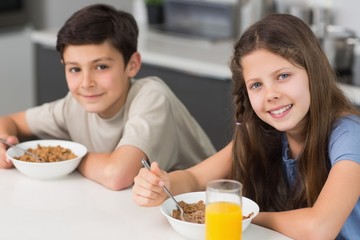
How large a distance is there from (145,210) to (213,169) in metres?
0.27

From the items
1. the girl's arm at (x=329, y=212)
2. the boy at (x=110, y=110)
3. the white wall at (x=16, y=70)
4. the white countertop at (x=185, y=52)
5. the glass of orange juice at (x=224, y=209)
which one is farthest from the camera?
the white wall at (x=16, y=70)

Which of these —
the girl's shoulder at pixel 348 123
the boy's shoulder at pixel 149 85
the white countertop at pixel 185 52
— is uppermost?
the girl's shoulder at pixel 348 123

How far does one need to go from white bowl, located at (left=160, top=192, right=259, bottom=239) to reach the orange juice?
0.24ft

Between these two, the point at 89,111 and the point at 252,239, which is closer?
the point at 252,239

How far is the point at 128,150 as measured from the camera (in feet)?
6.06

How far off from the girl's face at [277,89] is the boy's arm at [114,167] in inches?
14.4

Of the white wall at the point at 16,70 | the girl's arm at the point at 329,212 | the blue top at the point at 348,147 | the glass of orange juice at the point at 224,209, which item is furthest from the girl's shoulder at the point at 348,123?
the white wall at the point at 16,70

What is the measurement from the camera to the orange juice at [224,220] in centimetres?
132

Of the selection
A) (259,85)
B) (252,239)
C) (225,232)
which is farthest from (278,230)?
(259,85)

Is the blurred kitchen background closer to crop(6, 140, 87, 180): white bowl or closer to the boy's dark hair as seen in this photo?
the boy's dark hair

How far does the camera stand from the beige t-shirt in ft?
6.38

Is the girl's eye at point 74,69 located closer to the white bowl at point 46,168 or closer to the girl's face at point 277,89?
the white bowl at point 46,168

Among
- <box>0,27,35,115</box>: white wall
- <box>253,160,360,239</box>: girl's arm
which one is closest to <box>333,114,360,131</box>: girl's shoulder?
<box>253,160,360,239</box>: girl's arm

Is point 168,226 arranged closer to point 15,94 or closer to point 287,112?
point 287,112
